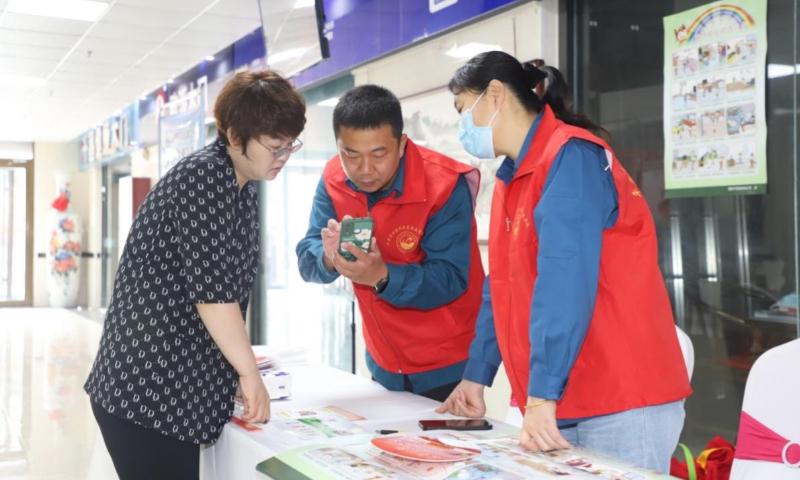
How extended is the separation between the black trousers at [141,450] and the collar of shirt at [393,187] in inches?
37.7

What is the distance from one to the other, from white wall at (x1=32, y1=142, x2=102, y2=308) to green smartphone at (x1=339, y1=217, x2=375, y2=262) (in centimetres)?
1382

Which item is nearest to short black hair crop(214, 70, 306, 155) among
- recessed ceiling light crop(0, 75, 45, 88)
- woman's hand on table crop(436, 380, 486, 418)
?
woman's hand on table crop(436, 380, 486, 418)

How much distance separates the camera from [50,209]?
15.1 meters

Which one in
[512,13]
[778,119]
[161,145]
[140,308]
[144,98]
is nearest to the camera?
[140,308]

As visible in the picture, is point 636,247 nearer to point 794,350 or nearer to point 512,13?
point 794,350

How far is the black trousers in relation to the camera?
165 centimetres

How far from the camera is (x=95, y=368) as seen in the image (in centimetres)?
172

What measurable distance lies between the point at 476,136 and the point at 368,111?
0.50 metres

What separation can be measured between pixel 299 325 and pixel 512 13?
3801mm

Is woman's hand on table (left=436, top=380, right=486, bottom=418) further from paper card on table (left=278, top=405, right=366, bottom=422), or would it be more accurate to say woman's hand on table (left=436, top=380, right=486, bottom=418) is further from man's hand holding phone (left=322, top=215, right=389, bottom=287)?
man's hand holding phone (left=322, top=215, right=389, bottom=287)

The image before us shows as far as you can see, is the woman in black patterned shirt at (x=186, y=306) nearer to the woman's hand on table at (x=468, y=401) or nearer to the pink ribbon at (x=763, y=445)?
the woman's hand on table at (x=468, y=401)

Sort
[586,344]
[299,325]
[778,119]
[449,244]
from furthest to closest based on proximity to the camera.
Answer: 1. [299,325]
2. [778,119]
3. [449,244]
4. [586,344]

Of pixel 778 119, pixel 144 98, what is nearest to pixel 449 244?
pixel 778 119

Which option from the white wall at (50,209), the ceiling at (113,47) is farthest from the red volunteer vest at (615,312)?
the white wall at (50,209)
